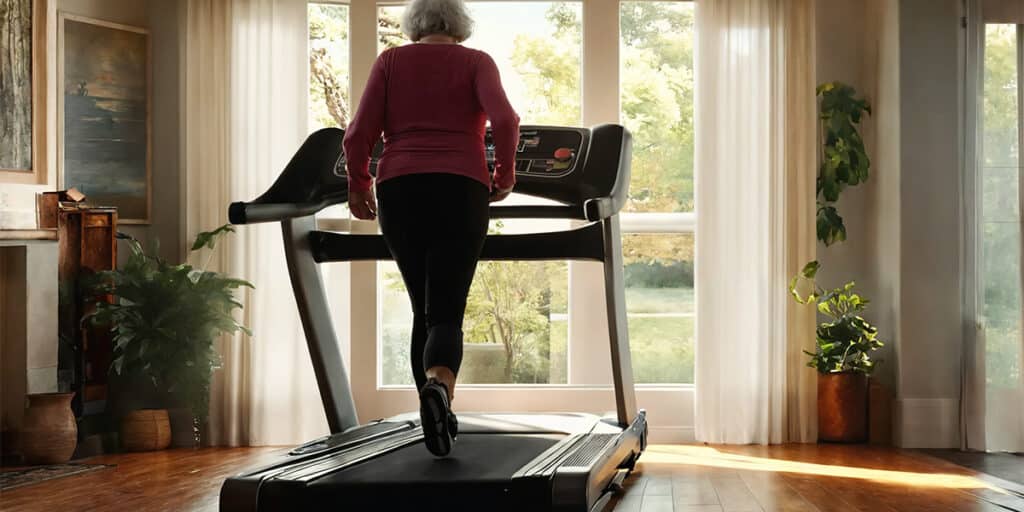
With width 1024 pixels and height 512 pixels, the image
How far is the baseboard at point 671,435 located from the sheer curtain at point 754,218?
85 millimetres

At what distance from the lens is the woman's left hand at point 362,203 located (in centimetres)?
307

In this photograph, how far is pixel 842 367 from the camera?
4.84m

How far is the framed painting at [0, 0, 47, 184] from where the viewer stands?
14.4 ft

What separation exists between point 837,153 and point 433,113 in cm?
259

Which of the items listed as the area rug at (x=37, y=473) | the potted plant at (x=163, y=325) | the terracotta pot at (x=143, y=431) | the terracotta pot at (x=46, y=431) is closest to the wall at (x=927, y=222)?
the potted plant at (x=163, y=325)

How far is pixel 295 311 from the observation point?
5000 millimetres

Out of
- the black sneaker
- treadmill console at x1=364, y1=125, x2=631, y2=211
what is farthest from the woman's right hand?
the black sneaker

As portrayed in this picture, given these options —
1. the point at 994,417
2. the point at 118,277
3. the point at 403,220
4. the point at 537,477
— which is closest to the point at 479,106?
the point at 403,220

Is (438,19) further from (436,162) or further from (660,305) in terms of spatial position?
(660,305)

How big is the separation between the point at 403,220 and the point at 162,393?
2680mm

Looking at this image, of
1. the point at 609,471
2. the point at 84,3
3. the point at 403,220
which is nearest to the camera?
the point at 403,220

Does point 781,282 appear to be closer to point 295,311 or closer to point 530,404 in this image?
point 530,404

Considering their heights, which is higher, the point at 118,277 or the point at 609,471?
the point at 118,277

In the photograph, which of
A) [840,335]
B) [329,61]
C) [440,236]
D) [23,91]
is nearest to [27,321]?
[23,91]
